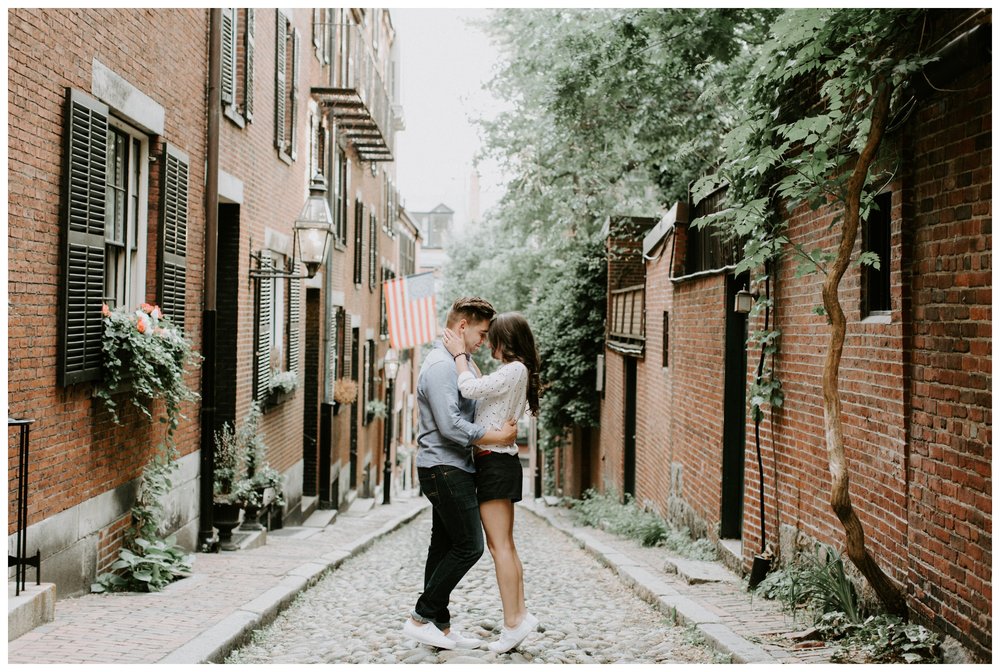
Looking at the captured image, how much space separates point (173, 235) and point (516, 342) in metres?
4.52

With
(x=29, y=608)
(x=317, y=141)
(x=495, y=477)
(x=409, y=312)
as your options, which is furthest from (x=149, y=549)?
(x=409, y=312)

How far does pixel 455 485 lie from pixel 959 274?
2.75m

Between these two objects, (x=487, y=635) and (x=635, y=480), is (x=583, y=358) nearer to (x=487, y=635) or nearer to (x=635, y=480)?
(x=635, y=480)

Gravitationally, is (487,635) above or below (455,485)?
below

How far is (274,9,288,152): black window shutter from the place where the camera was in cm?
1252

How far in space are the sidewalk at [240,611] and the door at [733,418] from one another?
69 centimetres

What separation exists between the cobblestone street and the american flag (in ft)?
26.9

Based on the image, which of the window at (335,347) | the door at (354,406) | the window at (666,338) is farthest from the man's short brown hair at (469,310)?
the door at (354,406)

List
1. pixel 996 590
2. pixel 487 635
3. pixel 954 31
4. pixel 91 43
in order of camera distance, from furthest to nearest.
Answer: pixel 91 43, pixel 487 635, pixel 954 31, pixel 996 590

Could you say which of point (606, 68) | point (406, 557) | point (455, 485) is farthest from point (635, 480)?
point (455, 485)

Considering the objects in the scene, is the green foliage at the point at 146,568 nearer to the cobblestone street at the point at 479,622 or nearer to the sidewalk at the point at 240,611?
the sidewalk at the point at 240,611

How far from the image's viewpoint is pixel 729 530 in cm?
873

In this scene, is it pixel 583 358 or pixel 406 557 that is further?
pixel 583 358

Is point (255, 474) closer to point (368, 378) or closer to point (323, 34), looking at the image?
point (323, 34)
